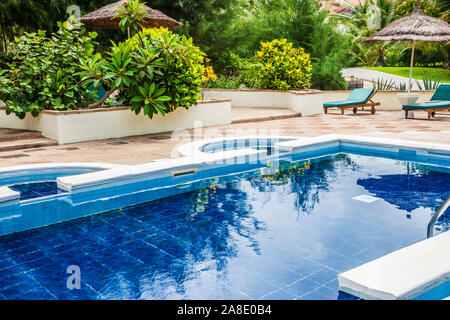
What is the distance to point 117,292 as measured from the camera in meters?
3.34

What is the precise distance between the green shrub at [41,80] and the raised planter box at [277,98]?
21.3 ft

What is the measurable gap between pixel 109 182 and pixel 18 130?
505 cm

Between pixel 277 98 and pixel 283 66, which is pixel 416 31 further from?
pixel 277 98

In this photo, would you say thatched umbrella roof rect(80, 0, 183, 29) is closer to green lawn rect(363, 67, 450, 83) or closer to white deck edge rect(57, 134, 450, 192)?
white deck edge rect(57, 134, 450, 192)

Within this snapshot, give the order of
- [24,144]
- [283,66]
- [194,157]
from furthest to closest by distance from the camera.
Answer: [283,66], [24,144], [194,157]

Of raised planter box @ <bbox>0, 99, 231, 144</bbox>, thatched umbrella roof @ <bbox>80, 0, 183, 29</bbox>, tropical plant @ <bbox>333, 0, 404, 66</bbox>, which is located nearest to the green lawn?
tropical plant @ <bbox>333, 0, 404, 66</bbox>

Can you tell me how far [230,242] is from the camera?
4316mm

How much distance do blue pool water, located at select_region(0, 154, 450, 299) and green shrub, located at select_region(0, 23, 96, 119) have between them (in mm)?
4811

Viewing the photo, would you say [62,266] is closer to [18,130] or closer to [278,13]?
[18,130]

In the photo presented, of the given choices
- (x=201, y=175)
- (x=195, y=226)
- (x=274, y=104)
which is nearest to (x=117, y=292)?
(x=195, y=226)

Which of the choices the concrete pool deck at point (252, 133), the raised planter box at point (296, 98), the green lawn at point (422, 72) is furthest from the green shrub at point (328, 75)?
the green lawn at point (422, 72)

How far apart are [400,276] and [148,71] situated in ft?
24.5

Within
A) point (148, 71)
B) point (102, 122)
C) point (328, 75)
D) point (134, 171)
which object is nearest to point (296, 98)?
point (328, 75)
